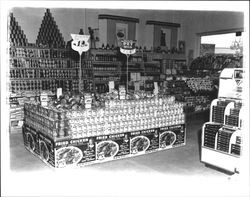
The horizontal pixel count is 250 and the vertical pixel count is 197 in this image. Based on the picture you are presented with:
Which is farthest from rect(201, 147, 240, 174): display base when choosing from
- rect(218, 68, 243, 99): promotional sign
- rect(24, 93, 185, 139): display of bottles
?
rect(24, 93, 185, 139): display of bottles

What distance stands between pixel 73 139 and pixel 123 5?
287 centimetres

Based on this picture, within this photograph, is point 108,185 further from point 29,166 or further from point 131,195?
point 29,166

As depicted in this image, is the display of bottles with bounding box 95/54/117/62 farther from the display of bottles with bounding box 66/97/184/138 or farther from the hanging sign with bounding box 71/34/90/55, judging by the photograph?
the display of bottles with bounding box 66/97/184/138

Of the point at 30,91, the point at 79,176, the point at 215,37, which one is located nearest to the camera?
the point at 79,176

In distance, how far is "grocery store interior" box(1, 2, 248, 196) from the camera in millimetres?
4398

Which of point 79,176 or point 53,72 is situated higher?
point 53,72

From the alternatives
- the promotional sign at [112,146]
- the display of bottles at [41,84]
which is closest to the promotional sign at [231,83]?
the promotional sign at [112,146]

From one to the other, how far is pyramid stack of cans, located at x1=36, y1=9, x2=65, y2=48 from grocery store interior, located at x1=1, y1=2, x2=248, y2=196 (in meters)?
0.03

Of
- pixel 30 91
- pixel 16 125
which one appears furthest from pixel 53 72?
pixel 16 125

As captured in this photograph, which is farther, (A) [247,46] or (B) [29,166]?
(B) [29,166]

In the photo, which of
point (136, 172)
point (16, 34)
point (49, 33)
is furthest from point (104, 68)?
point (136, 172)

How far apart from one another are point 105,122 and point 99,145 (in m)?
0.42

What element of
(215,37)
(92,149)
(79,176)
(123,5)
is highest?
(215,37)

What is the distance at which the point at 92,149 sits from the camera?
16.6 ft
